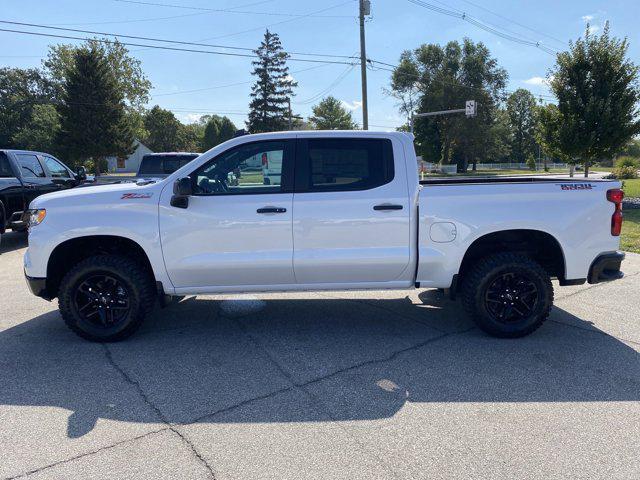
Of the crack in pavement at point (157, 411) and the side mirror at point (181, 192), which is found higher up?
the side mirror at point (181, 192)

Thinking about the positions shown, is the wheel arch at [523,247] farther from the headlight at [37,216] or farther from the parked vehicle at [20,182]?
the parked vehicle at [20,182]

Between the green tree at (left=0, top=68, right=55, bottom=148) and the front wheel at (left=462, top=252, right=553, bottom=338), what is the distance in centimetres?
6457

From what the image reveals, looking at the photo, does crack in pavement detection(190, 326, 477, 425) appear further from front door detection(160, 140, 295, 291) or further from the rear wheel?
→ the rear wheel

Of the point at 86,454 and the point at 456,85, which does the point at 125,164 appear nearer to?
the point at 456,85

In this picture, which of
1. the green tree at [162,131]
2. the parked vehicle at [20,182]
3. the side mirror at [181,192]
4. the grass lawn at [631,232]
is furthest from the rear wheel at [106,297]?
the green tree at [162,131]

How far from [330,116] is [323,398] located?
244 ft

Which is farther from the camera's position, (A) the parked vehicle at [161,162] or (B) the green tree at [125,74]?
(B) the green tree at [125,74]

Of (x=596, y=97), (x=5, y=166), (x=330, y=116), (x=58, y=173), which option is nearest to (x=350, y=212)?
(x=5, y=166)

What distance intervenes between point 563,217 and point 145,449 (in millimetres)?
3948

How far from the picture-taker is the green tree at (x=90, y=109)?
3706 cm

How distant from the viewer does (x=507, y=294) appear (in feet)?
15.0

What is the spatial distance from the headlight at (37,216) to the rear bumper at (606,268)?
5180mm

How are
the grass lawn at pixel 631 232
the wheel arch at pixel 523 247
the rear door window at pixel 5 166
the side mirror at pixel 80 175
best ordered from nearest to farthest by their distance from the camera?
the wheel arch at pixel 523 247 < the grass lawn at pixel 631 232 < the rear door window at pixel 5 166 < the side mirror at pixel 80 175

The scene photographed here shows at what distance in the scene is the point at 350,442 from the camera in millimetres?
2916
